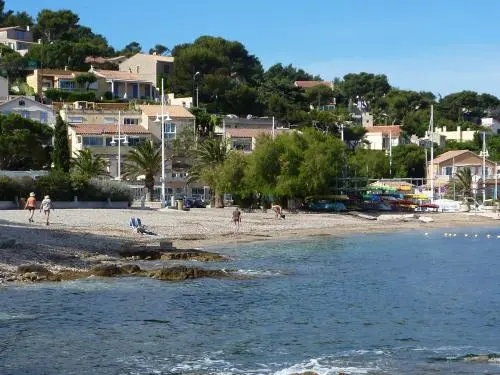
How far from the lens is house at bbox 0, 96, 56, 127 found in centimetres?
10044

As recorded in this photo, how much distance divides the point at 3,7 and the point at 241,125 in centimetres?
9776

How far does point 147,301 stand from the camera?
28.7 m

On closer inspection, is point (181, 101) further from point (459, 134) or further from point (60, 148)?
point (459, 134)

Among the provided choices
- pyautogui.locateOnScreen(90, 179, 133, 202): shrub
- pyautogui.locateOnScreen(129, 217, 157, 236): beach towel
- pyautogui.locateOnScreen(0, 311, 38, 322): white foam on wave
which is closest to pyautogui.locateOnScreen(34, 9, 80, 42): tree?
pyautogui.locateOnScreen(90, 179, 133, 202): shrub

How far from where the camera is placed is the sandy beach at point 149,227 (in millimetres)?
36781

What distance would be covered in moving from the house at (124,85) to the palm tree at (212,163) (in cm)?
4664

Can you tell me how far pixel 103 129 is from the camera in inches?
3789

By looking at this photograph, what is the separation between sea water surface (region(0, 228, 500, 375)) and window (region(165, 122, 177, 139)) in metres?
62.5

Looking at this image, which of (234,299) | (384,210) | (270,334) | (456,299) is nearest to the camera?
(270,334)

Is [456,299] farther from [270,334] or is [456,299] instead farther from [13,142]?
[13,142]

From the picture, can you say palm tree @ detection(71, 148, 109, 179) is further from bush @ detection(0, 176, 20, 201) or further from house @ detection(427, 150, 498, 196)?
house @ detection(427, 150, 498, 196)

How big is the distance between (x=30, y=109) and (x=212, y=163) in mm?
29713

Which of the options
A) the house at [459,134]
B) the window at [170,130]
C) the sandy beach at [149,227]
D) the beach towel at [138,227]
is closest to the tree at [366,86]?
the house at [459,134]

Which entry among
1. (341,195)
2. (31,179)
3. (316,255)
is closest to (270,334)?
(316,255)
